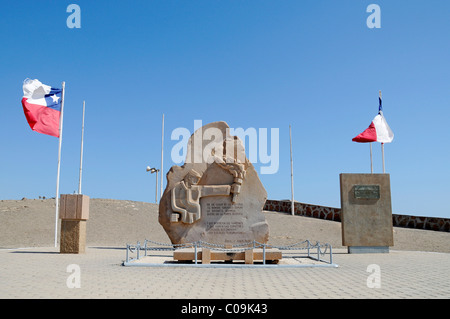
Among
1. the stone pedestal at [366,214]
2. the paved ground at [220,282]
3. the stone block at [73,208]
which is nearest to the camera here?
the paved ground at [220,282]

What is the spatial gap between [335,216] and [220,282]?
2376 cm

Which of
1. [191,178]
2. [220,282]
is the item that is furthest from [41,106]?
[220,282]

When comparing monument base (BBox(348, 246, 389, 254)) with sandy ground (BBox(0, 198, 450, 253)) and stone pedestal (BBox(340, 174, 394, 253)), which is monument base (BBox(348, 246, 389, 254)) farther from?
sandy ground (BBox(0, 198, 450, 253))

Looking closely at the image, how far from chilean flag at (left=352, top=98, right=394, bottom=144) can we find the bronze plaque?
13.2 ft

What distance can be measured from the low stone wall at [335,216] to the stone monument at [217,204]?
17.6 metres

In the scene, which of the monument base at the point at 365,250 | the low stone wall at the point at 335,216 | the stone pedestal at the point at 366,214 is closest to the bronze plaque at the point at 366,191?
the stone pedestal at the point at 366,214

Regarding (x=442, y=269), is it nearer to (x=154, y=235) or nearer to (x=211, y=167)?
(x=211, y=167)

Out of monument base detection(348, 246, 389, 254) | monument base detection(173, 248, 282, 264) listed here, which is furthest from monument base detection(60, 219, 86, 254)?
monument base detection(348, 246, 389, 254)

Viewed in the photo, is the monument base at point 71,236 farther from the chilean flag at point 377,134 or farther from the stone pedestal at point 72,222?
the chilean flag at point 377,134

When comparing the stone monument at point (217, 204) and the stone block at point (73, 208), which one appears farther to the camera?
the stone block at point (73, 208)

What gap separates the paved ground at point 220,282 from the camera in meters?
6.59

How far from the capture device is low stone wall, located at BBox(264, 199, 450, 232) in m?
26.8
